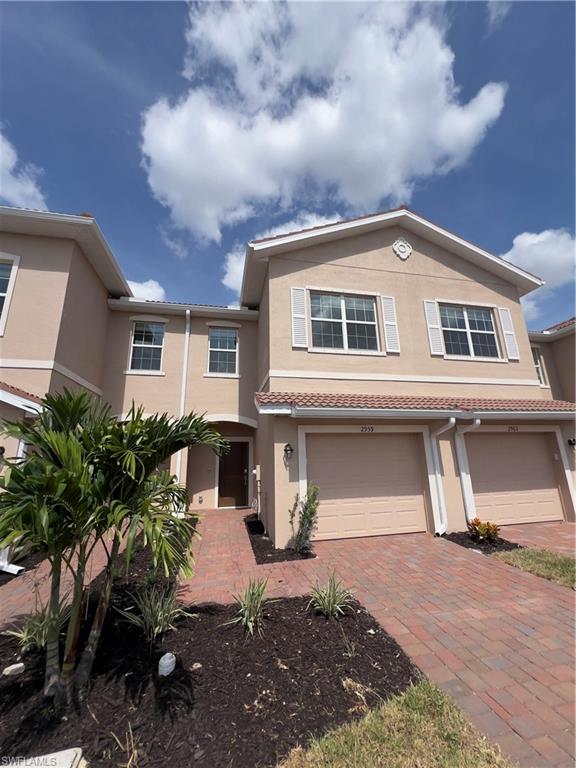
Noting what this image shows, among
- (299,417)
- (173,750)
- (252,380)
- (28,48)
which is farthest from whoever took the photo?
(252,380)

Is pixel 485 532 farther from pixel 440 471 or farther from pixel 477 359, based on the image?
pixel 477 359

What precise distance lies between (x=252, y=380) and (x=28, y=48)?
10.5m

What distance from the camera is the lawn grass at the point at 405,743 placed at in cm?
229

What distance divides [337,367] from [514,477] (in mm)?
6407

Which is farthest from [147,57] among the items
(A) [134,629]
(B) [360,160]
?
(A) [134,629]

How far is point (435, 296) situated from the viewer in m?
11.0

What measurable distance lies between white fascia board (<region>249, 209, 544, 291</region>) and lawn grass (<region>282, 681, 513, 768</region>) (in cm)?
1000

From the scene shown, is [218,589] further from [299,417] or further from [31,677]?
[299,417]

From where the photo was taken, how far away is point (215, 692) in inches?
114

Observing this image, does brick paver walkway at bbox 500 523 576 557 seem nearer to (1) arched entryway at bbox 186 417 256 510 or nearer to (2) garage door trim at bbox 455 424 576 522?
(2) garage door trim at bbox 455 424 576 522

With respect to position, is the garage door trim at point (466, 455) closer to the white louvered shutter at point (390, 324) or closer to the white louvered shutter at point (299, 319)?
the white louvered shutter at point (390, 324)

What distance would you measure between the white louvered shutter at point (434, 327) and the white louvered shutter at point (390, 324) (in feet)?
4.13

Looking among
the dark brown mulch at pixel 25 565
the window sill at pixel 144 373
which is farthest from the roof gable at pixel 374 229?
the dark brown mulch at pixel 25 565

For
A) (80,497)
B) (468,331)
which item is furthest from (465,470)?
(80,497)
